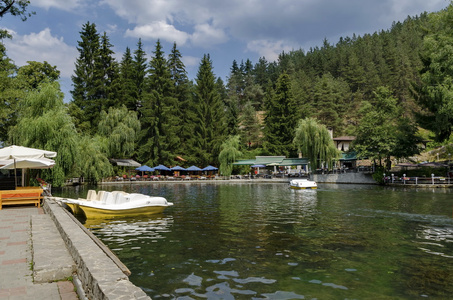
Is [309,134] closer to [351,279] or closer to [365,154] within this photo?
[365,154]

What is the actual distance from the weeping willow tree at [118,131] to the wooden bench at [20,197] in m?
34.1

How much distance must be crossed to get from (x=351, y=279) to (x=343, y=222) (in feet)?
24.5

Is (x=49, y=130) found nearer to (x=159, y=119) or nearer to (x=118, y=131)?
(x=118, y=131)

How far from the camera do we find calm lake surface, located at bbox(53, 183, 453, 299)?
6.14 meters

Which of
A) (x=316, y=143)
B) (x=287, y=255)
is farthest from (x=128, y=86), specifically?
(x=287, y=255)

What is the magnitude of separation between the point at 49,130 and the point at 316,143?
114 feet

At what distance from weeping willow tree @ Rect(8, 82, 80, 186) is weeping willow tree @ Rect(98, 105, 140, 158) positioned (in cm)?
2324

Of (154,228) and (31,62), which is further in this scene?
(31,62)

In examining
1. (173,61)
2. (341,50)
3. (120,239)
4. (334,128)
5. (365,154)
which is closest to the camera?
(120,239)

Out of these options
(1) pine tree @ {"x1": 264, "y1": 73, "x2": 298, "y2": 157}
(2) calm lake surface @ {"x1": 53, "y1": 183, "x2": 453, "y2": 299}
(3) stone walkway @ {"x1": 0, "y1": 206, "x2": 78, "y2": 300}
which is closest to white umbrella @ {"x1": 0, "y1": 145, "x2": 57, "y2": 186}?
(2) calm lake surface @ {"x1": 53, "y1": 183, "x2": 453, "y2": 299}

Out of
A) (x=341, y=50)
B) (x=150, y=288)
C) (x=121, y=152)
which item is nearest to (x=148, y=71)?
(x=121, y=152)

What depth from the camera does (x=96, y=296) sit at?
380 cm

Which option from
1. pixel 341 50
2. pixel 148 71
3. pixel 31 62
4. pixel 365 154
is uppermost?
pixel 341 50

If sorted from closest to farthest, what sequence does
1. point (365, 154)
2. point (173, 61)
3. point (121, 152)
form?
point (365, 154) → point (121, 152) → point (173, 61)
